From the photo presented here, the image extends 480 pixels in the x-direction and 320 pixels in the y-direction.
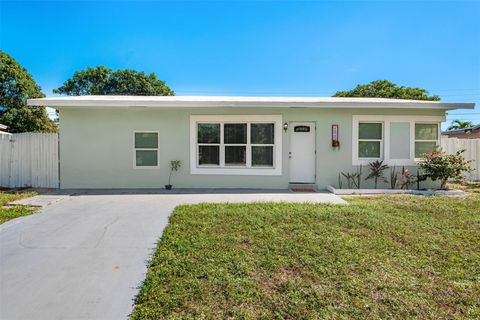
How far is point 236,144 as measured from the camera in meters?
8.59

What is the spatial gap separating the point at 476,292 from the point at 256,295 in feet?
7.76

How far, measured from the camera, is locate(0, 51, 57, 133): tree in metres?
18.3

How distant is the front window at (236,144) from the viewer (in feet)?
28.0

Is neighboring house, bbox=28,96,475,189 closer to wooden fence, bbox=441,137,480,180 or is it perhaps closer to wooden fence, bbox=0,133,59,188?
wooden fence, bbox=0,133,59,188

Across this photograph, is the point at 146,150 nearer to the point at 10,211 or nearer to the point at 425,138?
the point at 10,211

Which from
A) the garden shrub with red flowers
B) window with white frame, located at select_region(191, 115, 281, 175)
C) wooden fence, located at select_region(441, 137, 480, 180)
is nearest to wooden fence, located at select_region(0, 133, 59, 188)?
window with white frame, located at select_region(191, 115, 281, 175)

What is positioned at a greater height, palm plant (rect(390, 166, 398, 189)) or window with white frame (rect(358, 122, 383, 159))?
window with white frame (rect(358, 122, 383, 159))

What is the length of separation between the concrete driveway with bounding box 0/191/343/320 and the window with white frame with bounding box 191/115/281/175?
238 cm

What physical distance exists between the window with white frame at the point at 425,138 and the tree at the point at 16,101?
23992mm

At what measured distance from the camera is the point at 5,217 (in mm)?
5199

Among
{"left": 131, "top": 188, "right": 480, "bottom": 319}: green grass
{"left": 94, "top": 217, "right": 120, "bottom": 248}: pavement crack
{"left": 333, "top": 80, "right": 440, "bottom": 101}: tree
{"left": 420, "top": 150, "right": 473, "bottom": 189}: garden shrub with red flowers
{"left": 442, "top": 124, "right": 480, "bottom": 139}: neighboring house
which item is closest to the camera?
{"left": 131, "top": 188, "right": 480, "bottom": 319}: green grass

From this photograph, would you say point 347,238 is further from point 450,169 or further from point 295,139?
point 450,169

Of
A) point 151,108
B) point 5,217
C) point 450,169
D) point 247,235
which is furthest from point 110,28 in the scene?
point 450,169

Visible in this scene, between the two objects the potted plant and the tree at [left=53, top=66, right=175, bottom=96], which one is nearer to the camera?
the potted plant
